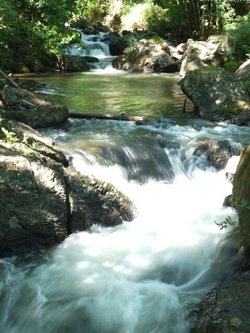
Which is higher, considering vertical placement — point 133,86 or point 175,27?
point 175,27

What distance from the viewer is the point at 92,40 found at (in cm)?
2250

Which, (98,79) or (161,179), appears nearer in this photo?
(161,179)

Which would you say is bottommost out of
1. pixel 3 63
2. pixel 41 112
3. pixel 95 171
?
pixel 95 171

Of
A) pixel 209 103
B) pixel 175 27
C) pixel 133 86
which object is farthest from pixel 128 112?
pixel 175 27

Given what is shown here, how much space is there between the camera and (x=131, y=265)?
4.06 meters

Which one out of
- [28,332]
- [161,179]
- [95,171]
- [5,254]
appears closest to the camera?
[28,332]

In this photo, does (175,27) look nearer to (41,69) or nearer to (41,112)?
(41,69)

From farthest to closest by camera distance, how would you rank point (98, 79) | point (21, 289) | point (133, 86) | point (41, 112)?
1. point (98, 79)
2. point (133, 86)
3. point (41, 112)
4. point (21, 289)

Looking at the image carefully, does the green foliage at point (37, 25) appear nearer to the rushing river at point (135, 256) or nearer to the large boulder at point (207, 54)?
the large boulder at point (207, 54)

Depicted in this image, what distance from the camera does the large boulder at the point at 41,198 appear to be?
403 cm

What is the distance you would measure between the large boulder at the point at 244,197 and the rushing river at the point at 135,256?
441 mm

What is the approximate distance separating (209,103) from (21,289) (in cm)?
730

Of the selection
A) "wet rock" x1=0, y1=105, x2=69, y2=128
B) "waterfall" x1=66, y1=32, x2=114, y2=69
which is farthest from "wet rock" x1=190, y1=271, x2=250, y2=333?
"waterfall" x1=66, y1=32, x2=114, y2=69

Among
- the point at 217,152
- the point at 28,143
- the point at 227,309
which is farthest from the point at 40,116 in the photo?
→ the point at 227,309
